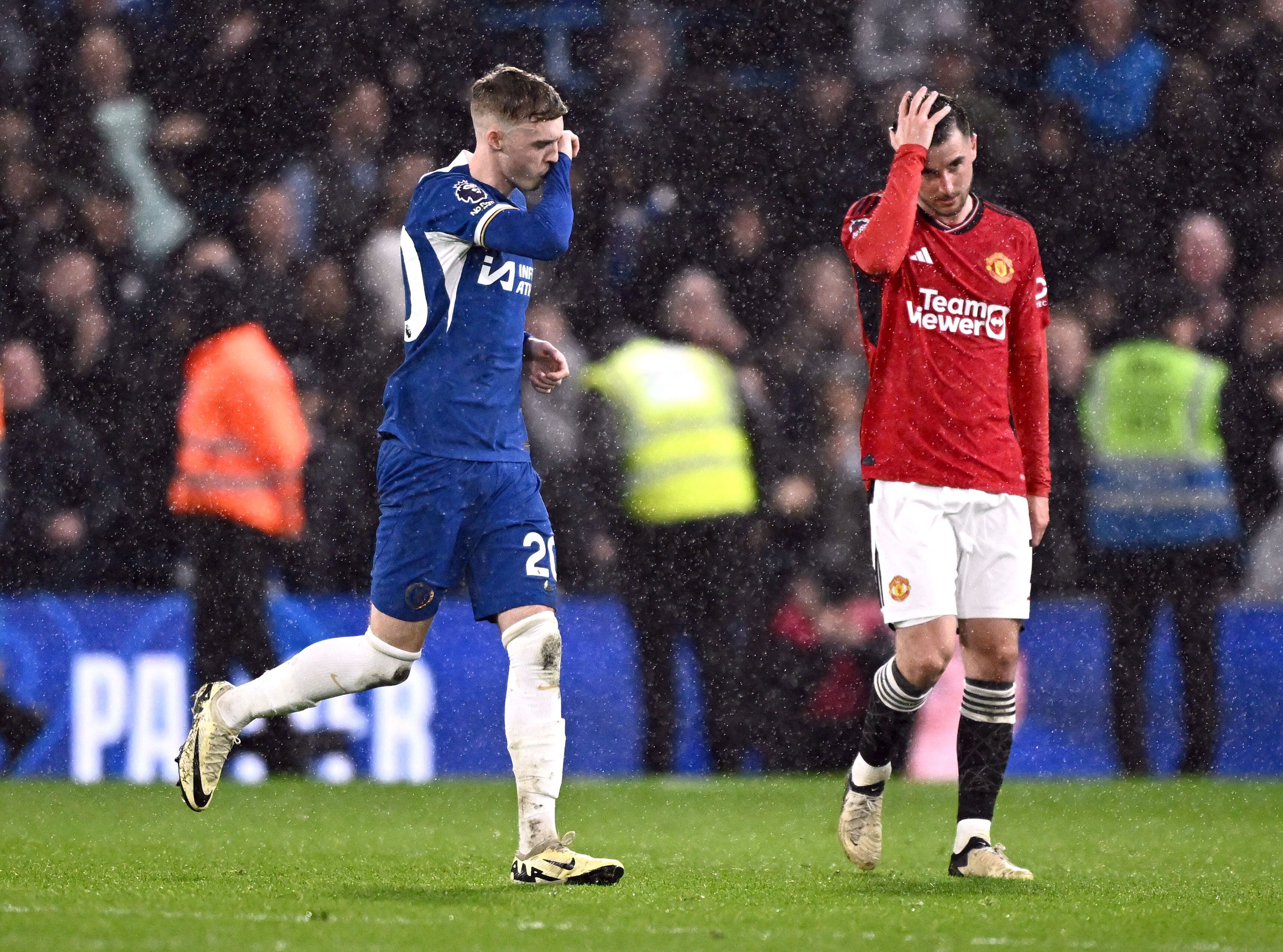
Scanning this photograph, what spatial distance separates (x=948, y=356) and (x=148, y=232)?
4701 millimetres

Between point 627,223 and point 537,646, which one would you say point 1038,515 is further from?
point 627,223

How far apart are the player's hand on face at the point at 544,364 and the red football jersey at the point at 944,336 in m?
0.75

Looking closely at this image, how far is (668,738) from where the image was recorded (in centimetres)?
790

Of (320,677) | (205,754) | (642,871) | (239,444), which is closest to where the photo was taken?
(320,677)

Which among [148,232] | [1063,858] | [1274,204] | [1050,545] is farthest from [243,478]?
[1274,204]

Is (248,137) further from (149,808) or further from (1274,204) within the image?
(1274,204)

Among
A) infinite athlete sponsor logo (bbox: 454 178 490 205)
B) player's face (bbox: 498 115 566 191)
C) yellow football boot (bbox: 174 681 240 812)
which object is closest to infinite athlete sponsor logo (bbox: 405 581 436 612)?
yellow football boot (bbox: 174 681 240 812)

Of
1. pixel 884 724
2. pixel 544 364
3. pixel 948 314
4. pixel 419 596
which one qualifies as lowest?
pixel 884 724

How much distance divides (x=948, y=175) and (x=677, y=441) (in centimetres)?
323

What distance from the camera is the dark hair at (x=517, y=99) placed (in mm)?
4625

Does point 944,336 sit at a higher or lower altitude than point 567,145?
lower

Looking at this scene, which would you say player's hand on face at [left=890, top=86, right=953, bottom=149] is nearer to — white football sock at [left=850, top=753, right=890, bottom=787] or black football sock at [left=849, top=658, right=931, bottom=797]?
black football sock at [left=849, top=658, right=931, bottom=797]

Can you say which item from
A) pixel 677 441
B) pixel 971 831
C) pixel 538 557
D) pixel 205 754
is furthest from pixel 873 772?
pixel 677 441

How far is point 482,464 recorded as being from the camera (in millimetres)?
4602
